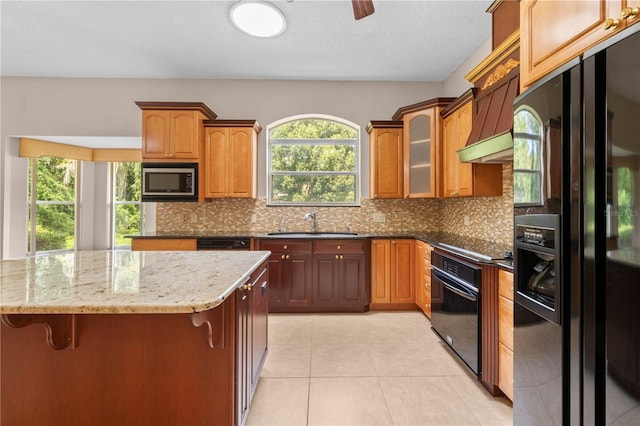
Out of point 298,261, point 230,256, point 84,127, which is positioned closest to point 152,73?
point 84,127

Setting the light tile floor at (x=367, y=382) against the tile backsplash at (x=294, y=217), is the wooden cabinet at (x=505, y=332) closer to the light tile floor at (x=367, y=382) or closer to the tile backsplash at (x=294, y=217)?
the light tile floor at (x=367, y=382)

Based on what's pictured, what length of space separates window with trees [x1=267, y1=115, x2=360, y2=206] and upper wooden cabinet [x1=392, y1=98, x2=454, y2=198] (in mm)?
787

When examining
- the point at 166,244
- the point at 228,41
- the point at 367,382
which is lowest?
the point at 367,382

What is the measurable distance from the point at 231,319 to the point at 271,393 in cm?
105

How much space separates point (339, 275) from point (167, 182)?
93.0 inches

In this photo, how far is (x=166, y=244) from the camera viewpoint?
12.1 ft

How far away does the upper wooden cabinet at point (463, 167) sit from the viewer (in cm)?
288

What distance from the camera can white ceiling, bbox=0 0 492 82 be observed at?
2.82m

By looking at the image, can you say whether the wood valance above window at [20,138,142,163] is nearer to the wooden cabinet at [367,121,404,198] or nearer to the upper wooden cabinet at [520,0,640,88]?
the wooden cabinet at [367,121,404,198]

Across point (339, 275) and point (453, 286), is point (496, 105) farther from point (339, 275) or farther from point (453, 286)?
point (339, 275)

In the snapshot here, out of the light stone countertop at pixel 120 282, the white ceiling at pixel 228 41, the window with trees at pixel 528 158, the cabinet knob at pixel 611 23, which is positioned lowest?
the light stone countertop at pixel 120 282

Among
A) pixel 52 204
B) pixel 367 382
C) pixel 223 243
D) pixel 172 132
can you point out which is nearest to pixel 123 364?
pixel 367 382

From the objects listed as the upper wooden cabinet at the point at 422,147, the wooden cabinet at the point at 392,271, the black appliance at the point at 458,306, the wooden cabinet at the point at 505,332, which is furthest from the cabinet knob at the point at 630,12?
the wooden cabinet at the point at 392,271

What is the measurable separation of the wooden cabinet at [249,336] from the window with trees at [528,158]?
138 cm
